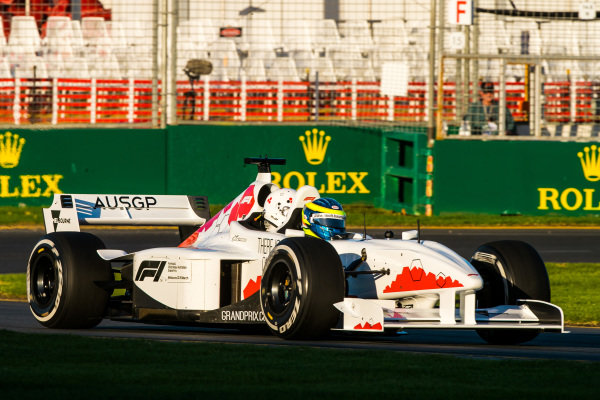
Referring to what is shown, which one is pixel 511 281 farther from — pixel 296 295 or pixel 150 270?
pixel 150 270

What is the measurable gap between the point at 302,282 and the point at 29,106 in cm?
1638

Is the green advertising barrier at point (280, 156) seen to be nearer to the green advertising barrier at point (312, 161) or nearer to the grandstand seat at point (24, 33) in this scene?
the green advertising barrier at point (312, 161)

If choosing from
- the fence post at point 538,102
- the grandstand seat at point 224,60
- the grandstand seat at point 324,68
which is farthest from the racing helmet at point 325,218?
the grandstand seat at point 324,68

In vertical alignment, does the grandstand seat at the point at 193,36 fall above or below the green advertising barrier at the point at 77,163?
above

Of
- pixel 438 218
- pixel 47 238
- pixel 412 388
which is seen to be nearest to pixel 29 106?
pixel 438 218

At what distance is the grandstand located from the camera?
24.1m

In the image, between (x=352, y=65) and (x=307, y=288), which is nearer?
(x=307, y=288)

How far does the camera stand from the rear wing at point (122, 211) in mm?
12195

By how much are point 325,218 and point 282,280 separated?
0.83 metres

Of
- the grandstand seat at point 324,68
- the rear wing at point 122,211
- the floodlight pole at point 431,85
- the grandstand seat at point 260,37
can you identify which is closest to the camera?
the rear wing at point 122,211

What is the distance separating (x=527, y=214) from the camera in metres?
24.1

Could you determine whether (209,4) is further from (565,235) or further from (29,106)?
(565,235)

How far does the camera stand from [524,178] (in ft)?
78.7

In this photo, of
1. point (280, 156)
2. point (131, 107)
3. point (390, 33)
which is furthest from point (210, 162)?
point (390, 33)
